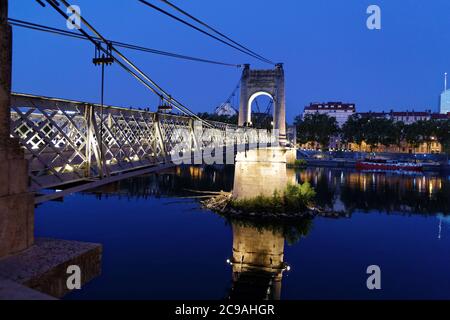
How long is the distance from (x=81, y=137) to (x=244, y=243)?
16413 millimetres

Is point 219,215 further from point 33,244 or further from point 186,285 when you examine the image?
point 33,244

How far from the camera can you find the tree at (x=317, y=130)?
A: 94500mm

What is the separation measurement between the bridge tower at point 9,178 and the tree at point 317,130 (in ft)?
306

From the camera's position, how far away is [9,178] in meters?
4.05

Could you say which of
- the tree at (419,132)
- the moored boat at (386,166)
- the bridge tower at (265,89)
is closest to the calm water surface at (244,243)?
the bridge tower at (265,89)

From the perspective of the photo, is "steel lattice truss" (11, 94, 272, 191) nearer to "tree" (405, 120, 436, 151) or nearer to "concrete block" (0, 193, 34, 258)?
"concrete block" (0, 193, 34, 258)

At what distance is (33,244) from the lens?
4.47 metres

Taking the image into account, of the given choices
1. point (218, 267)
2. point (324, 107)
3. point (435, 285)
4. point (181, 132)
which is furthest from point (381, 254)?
point (324, 107)

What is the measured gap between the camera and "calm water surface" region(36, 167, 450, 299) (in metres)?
16.0

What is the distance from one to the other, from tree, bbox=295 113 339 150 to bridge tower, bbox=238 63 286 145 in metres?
57.0

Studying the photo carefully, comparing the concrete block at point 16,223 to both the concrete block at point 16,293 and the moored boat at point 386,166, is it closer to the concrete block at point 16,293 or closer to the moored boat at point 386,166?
the concrete block at point 16,293

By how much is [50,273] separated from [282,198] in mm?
Answer: 26318

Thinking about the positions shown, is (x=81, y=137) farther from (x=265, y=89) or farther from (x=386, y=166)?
(x=386, y=166)

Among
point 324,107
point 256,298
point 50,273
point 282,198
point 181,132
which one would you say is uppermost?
point 324,107
